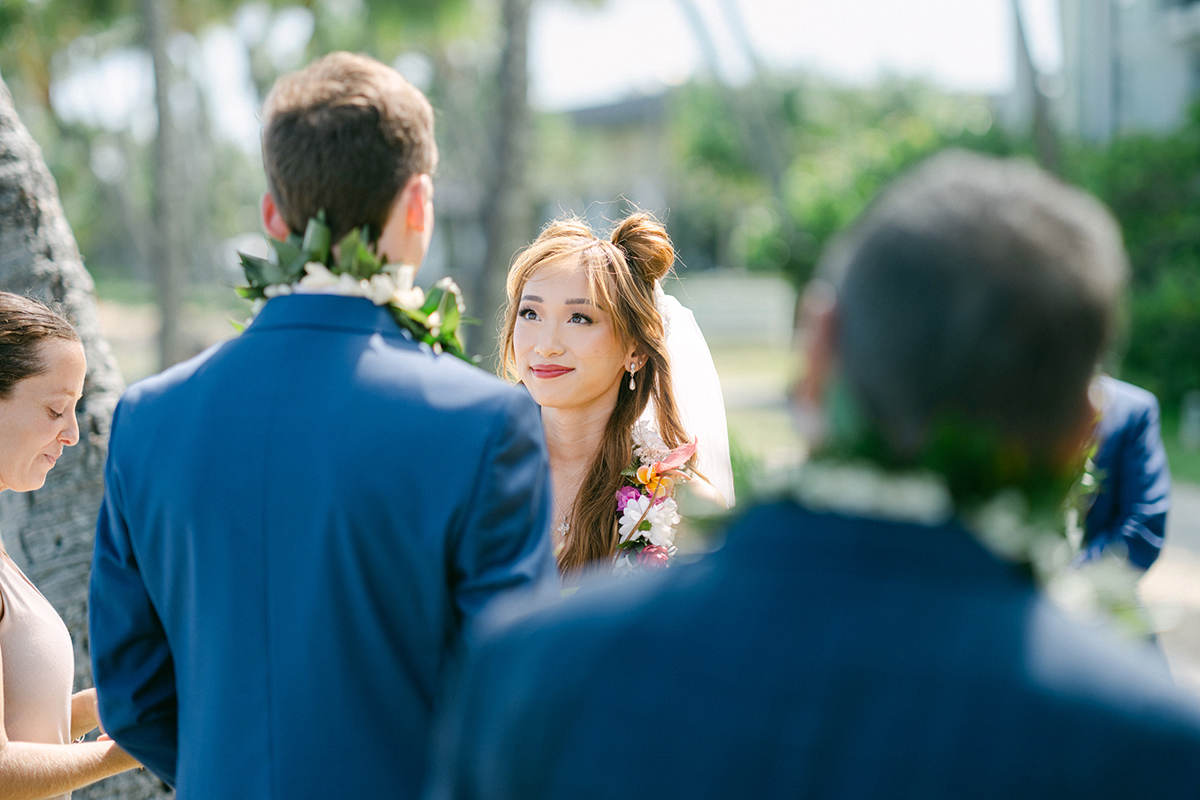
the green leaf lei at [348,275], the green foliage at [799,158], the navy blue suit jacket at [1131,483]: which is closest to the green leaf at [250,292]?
the green leaf lei at [348,275]

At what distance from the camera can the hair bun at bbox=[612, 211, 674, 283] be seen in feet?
12.5

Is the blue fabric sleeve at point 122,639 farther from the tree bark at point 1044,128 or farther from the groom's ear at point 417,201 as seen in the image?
the tree bark at point 1044,128

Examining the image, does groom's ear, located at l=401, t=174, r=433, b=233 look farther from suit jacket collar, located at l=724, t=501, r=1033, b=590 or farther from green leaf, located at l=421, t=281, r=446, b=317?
suit jacket collar, located at l=724, t=501, r=1033, b=590

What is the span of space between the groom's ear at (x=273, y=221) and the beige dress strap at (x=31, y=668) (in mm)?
1046

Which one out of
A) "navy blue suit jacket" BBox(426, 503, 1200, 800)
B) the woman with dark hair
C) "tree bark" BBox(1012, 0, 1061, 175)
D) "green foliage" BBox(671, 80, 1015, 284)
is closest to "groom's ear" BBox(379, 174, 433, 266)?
"navy blue suit jacket" BBox(426, 503, 1200, 800)

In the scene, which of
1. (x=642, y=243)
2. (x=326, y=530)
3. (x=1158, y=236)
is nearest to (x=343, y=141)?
(x=326, y=530)

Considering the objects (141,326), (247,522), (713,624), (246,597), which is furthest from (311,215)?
(141,326)

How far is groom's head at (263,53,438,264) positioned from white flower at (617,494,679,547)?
5.61 ft

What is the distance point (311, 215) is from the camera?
1903mm

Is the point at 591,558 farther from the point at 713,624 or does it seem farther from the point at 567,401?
the point at 713,624

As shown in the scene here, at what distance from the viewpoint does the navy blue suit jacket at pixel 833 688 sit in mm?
1040

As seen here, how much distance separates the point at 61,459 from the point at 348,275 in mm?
2122

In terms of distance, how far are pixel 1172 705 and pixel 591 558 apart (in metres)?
2.52

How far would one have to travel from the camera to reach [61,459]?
3480 millimetres
